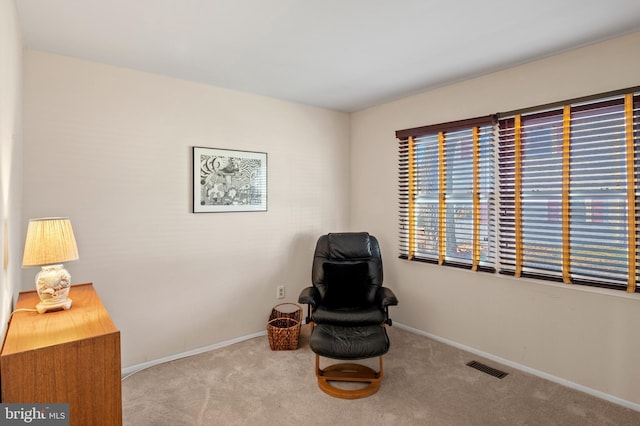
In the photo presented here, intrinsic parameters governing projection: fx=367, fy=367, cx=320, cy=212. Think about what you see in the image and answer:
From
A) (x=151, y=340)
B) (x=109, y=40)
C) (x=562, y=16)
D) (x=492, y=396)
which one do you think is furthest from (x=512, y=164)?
(x=151, y=340)

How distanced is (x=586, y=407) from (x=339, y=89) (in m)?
3.09

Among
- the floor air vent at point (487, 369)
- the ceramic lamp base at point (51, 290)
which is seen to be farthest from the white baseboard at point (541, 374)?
the ceramic lamp base at point (51, 290)

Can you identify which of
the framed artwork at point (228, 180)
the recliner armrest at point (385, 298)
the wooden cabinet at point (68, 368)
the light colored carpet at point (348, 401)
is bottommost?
the light colored carpet at point (348, 401)

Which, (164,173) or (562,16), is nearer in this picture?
(562,16)

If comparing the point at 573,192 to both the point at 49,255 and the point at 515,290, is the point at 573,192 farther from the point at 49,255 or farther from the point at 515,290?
Result: the point at 49,255

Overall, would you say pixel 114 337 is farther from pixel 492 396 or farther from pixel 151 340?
pixel 492 396

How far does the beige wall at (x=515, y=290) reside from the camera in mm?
2449

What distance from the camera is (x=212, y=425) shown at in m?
2.23

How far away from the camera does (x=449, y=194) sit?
3.43 m

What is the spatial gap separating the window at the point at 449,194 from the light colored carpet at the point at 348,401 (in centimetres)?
96

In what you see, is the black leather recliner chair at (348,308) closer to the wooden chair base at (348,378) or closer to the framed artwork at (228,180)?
the wooden chair base at (348,378)

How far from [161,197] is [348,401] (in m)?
2.16

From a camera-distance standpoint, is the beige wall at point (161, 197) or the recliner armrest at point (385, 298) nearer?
the beige wall at point (161, 197)

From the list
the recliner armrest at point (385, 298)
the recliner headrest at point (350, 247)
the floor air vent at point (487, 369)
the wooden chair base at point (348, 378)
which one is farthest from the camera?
the recliner headrest at point (350, 247)
